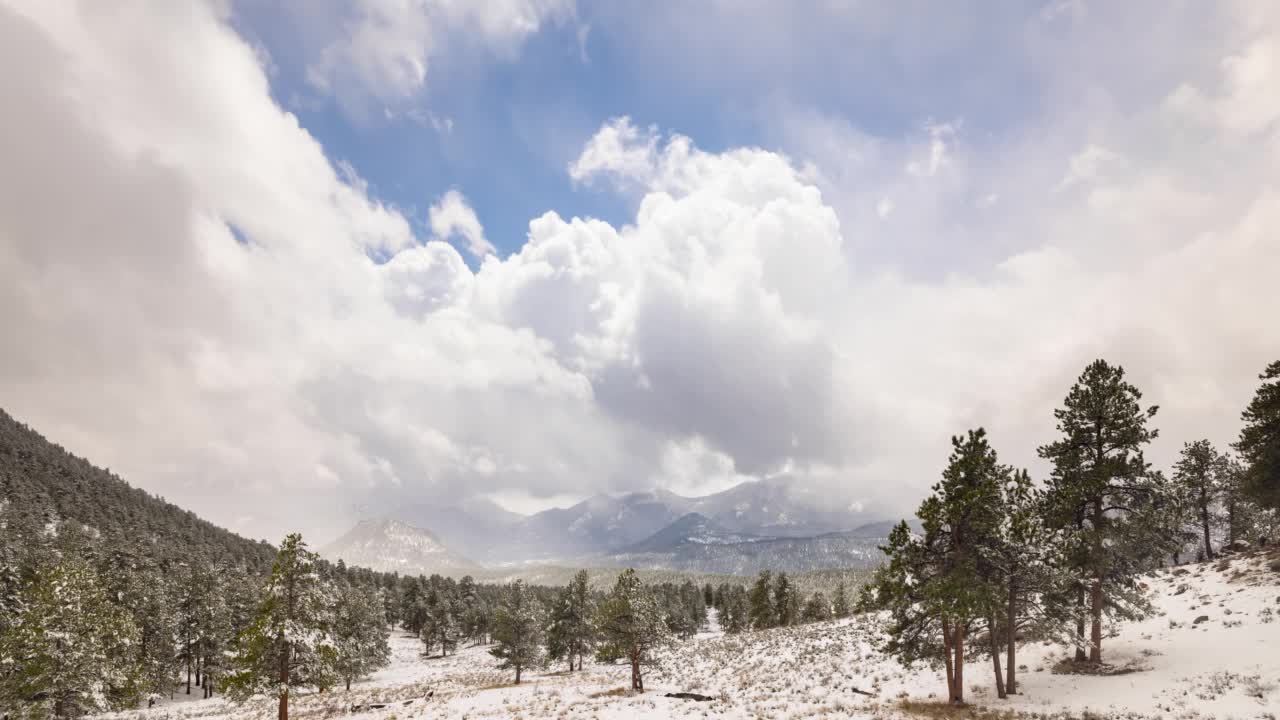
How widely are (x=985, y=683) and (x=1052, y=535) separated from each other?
9.28 metres

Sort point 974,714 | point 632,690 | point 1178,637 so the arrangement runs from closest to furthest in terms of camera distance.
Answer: point 974,714
point 1178,637
point 632,690

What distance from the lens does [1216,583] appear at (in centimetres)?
3641

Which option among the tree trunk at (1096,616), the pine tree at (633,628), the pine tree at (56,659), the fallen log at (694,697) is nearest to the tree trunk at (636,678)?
the pine tree at (633,628)

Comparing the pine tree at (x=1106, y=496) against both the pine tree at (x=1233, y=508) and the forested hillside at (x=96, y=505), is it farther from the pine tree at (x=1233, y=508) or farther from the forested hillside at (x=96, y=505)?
the forested hillside at (x=96, y=505)

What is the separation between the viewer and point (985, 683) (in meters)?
27.2

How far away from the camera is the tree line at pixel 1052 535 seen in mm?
23094

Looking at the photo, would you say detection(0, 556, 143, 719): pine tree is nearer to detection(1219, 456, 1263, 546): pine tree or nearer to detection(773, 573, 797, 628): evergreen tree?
detection(773, 573, 797, 628): evergreen tree

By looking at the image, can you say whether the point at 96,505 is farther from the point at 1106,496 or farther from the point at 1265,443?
the point at 1265,443

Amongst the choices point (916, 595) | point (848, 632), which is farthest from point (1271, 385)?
point (848, 632)

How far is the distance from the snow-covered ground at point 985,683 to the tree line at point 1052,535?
238 cm

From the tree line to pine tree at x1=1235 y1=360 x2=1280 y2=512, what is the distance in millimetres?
54

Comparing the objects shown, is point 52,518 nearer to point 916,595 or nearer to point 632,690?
point 632,690

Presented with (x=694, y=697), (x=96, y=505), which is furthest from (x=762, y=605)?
(x=96, y=505)

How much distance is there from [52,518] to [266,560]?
153ft
